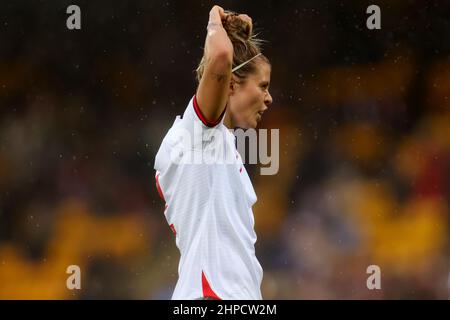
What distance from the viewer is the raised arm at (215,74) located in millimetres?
2203

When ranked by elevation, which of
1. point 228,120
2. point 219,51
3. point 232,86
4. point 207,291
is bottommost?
point 207,291

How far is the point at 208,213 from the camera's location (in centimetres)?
231

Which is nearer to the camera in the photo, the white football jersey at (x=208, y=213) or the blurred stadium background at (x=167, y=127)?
the white football jersey at (x=208, y=213)

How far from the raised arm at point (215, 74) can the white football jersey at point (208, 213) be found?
0.04m

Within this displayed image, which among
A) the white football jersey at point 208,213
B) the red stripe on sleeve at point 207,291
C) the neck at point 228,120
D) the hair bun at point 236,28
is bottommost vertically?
the red stripe on sleeve at point 207,291

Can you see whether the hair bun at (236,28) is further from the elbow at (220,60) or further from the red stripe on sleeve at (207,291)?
the red stripe on sleeve at (207,291)

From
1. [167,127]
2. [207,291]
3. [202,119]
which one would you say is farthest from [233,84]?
[167,127]

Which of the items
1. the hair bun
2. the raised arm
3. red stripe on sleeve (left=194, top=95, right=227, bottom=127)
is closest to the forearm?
the raised arm

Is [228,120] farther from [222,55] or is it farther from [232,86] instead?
[222,55]

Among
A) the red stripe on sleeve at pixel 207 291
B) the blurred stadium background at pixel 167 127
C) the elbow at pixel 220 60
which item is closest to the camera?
the elbow at pixel 220 60

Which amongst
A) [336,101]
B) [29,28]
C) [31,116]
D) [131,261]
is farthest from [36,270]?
[336,101]

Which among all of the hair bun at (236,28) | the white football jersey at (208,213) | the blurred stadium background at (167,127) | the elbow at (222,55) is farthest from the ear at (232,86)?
the blurred stadium background at (167,127)

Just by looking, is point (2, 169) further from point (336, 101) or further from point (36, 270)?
point (336, 101)

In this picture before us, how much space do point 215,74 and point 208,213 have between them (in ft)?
1.42
